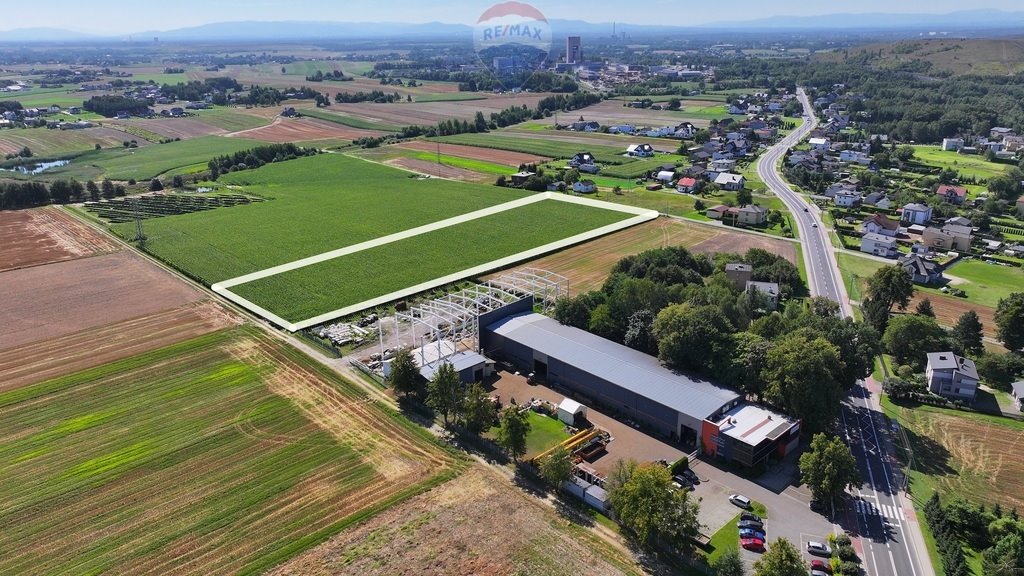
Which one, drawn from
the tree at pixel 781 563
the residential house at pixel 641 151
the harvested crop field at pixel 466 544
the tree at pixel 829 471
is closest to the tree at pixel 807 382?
the tree at pixel 829 471

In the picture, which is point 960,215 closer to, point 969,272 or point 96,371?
point 969,272

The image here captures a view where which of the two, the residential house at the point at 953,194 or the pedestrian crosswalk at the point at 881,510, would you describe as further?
the residential house at the point at 953,194

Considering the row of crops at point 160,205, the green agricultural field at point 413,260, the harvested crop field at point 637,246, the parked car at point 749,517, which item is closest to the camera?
the parked car at point 749,517

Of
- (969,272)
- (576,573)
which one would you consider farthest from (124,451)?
(969,272)

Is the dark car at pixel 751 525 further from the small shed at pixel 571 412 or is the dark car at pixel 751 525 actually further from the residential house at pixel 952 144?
the residential house at pixel 952 144

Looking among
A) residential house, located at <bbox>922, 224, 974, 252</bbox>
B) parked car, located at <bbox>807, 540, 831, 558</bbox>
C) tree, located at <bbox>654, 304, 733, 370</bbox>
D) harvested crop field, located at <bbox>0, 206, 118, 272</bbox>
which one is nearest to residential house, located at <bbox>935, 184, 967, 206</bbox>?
residential house, located at <bbox>922, 224, 974, 252</bbox>

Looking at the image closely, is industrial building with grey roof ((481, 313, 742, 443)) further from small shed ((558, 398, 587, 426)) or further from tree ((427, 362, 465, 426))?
tree ((427, 362, 465, 426))

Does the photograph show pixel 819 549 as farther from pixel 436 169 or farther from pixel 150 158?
pixel 150 158
